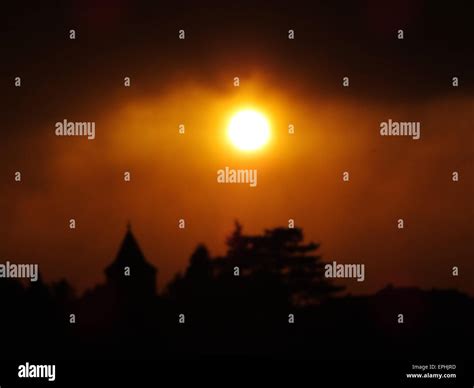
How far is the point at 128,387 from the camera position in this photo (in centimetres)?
2580

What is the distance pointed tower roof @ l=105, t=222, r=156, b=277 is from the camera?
25.8 m

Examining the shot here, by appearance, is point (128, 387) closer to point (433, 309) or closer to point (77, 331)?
point (77, 331)

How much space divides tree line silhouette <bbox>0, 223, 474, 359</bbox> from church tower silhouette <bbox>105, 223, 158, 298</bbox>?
0.04 ft

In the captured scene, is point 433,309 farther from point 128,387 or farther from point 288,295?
point 128,387

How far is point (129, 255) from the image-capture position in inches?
1017

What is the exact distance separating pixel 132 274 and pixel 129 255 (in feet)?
0.97

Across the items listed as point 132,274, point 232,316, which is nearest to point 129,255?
point 132,274

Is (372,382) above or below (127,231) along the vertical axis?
below

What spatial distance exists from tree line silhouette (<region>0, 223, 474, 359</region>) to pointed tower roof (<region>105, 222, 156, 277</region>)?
0.02 m

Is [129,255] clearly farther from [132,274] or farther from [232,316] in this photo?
[232,316]

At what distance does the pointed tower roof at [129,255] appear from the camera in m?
25.8

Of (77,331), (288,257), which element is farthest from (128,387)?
(288,257)

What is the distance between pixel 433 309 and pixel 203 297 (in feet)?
9.25

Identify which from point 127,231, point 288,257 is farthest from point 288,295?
point 127,231
